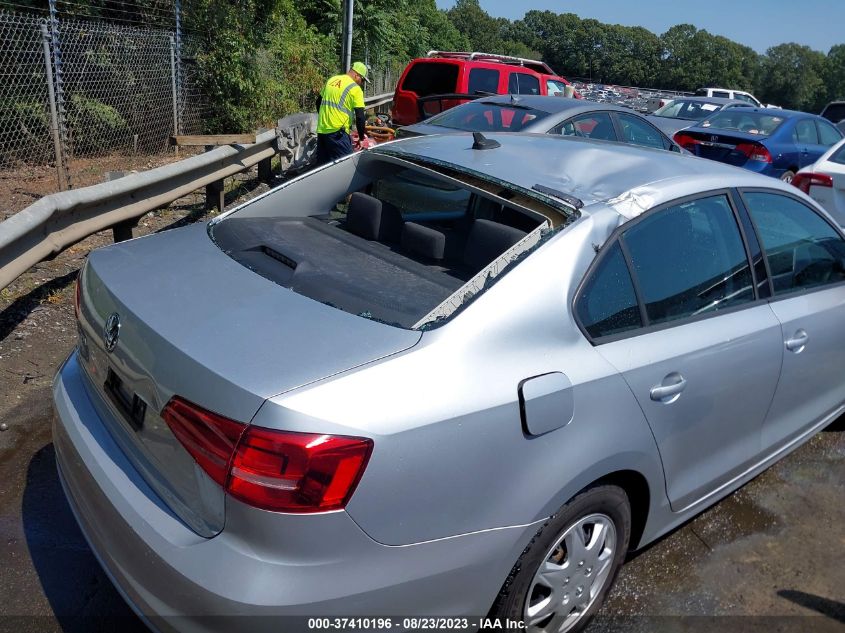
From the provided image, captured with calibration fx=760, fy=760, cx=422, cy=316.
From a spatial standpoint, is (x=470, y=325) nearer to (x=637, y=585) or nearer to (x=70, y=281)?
(x=637, y=585)

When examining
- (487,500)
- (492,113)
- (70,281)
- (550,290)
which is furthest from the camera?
(492,113)

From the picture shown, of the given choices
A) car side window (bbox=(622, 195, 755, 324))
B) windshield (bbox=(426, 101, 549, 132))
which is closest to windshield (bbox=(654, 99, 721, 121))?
windshield (bbox=(426, 101, 549, 132))

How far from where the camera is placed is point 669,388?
2693mm

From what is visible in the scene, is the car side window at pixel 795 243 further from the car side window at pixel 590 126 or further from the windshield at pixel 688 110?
the windshield at pixel 688 110

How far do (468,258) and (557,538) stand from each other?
109 cm

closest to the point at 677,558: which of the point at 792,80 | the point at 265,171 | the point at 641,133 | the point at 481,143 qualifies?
the point at 481,143

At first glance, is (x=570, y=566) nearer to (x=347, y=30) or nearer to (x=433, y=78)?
(x=433, y=78)

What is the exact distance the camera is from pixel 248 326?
2260 mm

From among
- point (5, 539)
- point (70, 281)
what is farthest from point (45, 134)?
point (5, 539)

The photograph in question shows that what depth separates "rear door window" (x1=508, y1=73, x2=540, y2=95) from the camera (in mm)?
13281

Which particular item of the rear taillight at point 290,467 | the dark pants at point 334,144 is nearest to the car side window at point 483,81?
the dark pants at point 334,144

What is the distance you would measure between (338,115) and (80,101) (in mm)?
3110

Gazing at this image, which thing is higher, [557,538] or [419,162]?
[419,162]

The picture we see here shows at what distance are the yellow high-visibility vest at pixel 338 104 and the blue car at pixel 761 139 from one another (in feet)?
16.2
